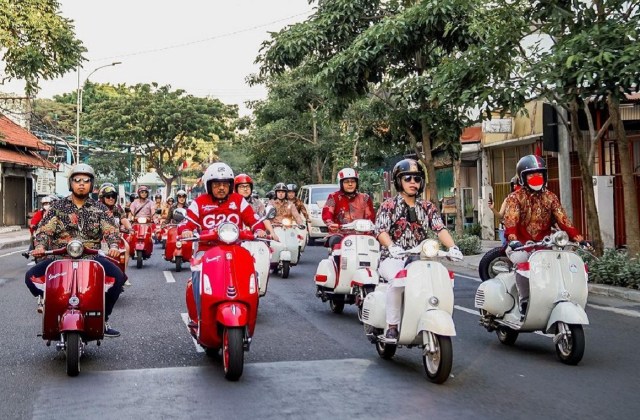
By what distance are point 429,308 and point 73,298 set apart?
2.90 metres

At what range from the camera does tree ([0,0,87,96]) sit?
19.0 meters

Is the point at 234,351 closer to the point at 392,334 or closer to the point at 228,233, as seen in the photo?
the point at 228,233

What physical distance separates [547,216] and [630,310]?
3.26 meters

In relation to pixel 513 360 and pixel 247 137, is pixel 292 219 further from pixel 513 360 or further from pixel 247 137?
pixel 247 137

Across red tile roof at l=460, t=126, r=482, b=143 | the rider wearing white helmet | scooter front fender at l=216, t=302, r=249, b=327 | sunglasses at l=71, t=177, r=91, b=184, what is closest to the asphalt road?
scooter front fender at l=216, t=302, r=249, b=327

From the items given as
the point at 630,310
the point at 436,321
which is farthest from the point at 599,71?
the point at 436,321

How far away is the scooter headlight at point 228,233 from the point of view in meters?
6.33

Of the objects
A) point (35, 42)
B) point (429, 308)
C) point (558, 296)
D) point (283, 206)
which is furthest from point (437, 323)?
point (35, 42)

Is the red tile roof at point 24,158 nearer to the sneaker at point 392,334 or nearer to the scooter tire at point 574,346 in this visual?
the sneaker at point 392,334

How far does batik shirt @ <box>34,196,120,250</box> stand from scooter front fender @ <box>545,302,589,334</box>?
3.94 meters

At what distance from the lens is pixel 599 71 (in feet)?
33.9

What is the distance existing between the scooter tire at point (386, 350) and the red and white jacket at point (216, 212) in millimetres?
1516

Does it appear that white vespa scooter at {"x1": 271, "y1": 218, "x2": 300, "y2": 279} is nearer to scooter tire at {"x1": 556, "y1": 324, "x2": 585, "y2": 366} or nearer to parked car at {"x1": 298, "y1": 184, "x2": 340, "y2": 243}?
scooter tire at {"x1": 556, "y1": 324, "x2": 585, "y2": 366}

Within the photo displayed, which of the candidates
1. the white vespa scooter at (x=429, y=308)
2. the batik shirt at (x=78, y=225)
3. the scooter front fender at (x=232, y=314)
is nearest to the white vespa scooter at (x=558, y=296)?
the white vespa scooter at (x=429, y=308)
